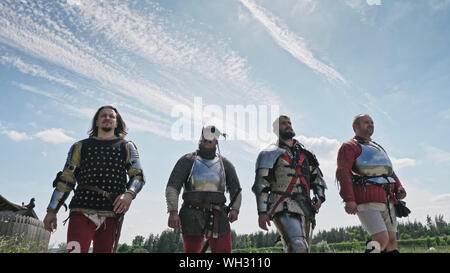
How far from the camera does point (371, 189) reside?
527cm

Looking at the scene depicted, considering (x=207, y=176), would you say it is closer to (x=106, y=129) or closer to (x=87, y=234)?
(x=106, y=129)

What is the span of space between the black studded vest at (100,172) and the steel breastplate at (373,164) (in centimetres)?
389

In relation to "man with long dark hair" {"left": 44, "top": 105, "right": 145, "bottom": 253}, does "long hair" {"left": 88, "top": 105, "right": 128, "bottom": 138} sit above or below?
above

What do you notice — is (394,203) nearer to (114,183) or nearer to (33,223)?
(114,183)

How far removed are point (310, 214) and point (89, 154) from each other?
353cm

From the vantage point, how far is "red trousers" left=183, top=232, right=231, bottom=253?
4965mm

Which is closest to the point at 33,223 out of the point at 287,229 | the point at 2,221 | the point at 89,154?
the point at 2,221

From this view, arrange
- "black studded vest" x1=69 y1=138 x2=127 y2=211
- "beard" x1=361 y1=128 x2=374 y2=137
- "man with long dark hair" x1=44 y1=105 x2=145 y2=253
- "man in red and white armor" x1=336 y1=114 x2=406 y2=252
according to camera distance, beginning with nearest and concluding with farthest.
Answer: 1. "man with long dark hair" x1=44 y1=105 x2=145 y2=253
2. "black studded vest" x1=69 y1=138 x2=127 y2=211
3. "man in red and white armor" x1=336 y1=114 x2=406 y2=252
4. "beard" x1=361 y1=128 x2=374 y2=137

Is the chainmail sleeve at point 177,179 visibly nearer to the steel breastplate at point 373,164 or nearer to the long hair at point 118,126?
the long hair at point 118,126

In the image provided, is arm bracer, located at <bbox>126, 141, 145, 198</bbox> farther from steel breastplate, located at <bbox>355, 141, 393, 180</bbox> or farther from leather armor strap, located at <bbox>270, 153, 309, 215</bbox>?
steel breastplate, located at <bbox>355, 141, 393, 180</bbox>

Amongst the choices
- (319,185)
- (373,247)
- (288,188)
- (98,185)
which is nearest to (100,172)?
(98,185)

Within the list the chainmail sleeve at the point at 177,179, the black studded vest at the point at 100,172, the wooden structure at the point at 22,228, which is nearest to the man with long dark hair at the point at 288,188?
the chainmail sleeve at the point at 177,179

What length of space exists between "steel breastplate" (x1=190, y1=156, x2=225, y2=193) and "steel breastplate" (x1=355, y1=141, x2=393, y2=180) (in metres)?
2.36

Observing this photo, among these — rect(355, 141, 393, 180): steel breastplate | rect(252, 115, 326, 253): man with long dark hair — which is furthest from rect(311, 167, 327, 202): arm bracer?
rect(355, 141, 393, 180): steel breastplate
